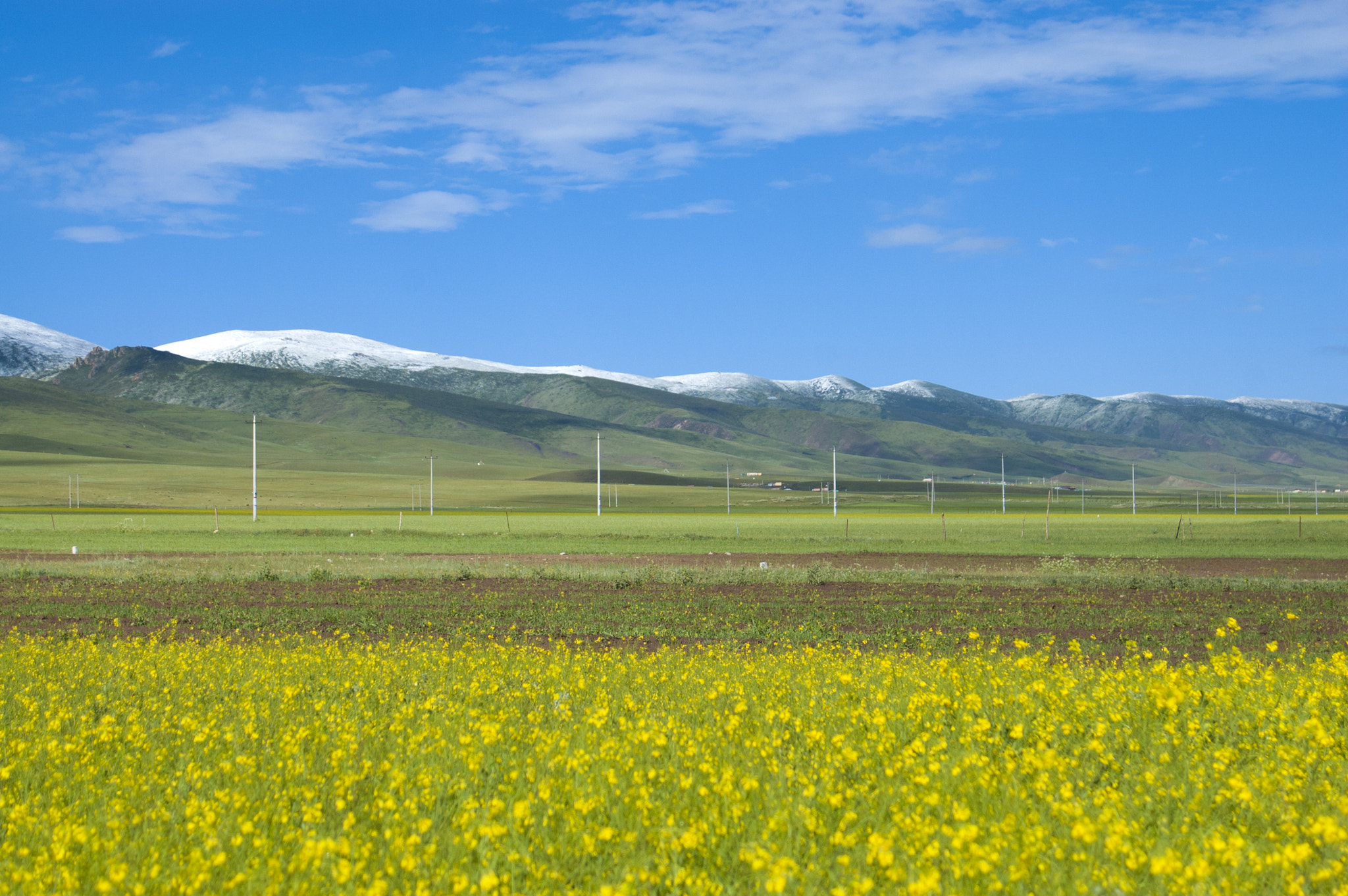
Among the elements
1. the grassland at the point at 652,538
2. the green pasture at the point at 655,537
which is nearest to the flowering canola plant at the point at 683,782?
the grassland at the point at 652,538

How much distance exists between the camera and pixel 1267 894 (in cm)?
509

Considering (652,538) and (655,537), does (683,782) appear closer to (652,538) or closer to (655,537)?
(652,538)

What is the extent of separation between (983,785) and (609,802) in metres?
2.44

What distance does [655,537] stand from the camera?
58812 millimetres

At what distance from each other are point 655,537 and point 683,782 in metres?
52.9

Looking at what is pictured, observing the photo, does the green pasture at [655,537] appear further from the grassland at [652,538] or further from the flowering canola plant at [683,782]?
the flowering canola plant at [683,782]

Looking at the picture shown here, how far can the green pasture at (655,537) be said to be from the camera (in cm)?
4678

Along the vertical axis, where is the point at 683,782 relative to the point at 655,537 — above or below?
above

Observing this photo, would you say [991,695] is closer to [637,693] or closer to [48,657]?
[637,693]

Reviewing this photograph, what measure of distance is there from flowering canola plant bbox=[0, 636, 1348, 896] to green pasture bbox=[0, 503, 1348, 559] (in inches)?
1404

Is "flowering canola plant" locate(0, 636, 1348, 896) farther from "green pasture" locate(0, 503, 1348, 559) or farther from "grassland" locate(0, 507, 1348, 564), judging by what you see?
"green pasture" locate(0, 503, 1348, 559)

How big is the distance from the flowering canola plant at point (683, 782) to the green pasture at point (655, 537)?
35.7 metres

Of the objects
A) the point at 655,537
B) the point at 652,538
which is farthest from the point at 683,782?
the point at 655,537

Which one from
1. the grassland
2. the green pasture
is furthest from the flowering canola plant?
the green pasture
